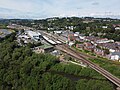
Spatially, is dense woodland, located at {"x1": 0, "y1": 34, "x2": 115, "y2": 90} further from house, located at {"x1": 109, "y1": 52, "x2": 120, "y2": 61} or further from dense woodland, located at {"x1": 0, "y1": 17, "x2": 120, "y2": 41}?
dense woodland, located at {"x1": 0, "y1": 17, "x2": 120, "y2": 41}

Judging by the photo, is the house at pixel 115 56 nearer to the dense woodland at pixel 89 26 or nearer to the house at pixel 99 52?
the house at pixel 99 52

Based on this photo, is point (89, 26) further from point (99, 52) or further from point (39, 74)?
point (39, 74)

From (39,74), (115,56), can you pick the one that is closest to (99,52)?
(115,56)

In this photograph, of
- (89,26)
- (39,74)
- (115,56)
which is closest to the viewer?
(39,74)

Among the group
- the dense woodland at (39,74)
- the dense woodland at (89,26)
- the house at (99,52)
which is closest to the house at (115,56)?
the house at (99,52)

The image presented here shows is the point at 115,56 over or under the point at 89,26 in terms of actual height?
over

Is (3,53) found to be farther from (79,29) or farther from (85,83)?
(79,29)

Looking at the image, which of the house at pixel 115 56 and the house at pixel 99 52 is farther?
the house at pixel 99 52

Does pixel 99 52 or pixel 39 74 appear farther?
pixel 99 52

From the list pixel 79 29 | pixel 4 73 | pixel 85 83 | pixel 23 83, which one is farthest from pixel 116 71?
pixel 79 29
